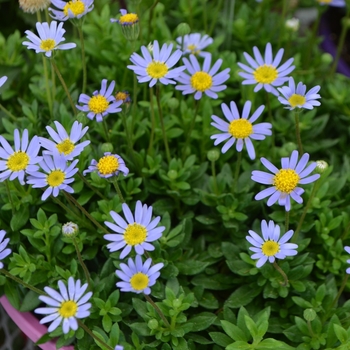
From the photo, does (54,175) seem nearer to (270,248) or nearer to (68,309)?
(68,309)

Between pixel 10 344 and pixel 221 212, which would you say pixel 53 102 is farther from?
pixel 10 344

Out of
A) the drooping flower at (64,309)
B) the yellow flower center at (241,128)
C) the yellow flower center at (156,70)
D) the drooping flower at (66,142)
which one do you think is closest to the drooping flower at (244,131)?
the yellow flower center at (241,128)

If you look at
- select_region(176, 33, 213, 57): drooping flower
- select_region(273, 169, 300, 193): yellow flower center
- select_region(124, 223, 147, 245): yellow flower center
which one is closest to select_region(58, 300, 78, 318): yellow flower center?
select_region(124, 223, 147, 245): yellow flower center

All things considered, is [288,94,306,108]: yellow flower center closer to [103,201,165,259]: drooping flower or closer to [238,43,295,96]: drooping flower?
[238,43,295,96]: drooping flower

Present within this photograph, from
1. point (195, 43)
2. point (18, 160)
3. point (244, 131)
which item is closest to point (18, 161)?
point (18, 160)

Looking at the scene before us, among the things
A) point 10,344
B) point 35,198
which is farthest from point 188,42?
point 10,344
